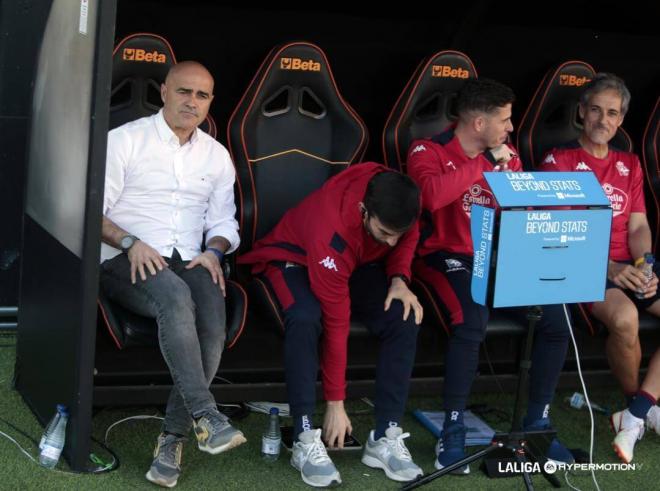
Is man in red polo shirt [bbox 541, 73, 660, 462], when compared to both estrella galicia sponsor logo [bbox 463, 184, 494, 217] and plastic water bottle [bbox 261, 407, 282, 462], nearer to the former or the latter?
estrella galicia sponsor logo [bbox 463, 184, 494, 217]

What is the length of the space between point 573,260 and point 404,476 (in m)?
0.83

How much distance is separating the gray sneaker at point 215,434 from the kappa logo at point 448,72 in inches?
63.6

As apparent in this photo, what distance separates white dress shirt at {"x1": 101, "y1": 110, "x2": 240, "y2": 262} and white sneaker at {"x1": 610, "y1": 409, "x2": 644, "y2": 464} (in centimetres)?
147

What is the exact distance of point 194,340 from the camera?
3061 millimetres

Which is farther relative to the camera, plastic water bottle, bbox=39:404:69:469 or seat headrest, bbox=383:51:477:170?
seat headrest, bbox=383:51:477:170

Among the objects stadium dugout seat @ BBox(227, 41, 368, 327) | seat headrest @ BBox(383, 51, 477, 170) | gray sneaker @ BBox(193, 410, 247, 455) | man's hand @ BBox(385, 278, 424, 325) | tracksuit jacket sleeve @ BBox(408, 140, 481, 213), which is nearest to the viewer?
gray sneaker @ BBox(193, 410, 247, 455)

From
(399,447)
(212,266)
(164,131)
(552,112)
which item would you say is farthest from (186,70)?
(552,112)

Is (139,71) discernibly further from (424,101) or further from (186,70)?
(424,101)

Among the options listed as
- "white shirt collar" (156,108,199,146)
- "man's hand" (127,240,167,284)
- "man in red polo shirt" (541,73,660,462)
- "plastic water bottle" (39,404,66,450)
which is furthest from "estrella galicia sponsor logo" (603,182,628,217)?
"plastic water bottle" (39,404,66,450)

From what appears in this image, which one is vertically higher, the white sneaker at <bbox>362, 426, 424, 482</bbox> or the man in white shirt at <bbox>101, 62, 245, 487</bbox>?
the man in white shirt at <bbox>101, 62, 245, 487</bbox>

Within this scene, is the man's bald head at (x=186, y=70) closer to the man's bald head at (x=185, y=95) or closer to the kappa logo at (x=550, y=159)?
the man's bald head at (x=185, y=95)

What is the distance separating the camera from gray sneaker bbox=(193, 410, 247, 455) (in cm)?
298

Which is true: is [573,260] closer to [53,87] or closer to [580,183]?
[580,183]

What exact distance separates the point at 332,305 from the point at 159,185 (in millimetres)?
684
